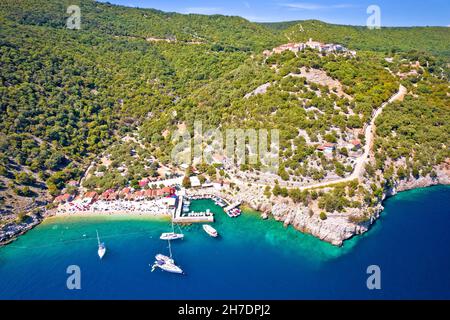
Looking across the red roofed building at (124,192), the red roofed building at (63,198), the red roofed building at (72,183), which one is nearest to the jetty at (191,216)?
the red roofed building at (124,192)

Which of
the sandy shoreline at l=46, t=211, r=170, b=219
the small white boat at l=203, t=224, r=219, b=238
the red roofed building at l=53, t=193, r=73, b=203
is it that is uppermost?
the red roofed building at l=53, t=193, r=73, b=203

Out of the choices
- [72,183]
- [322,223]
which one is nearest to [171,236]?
[322,223]

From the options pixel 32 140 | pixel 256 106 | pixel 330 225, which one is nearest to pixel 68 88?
pixel 32 140

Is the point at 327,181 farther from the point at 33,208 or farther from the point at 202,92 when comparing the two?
the point at 33,208

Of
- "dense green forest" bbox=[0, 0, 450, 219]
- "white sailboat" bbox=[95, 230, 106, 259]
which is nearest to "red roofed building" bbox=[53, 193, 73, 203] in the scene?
"dense green forest" bbox=[0, 0, 450, 219]

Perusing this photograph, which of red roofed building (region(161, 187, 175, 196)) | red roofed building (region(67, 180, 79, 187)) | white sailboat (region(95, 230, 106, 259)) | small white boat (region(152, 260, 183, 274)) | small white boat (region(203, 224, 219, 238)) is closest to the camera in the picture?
small white boat (region(152, 260, 183, 274))

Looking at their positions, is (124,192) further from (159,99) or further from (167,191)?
(159,99)

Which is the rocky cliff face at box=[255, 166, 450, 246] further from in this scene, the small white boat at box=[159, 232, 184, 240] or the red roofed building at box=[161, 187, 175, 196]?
the red roofed building at box=[161, 187, 175, 196]
